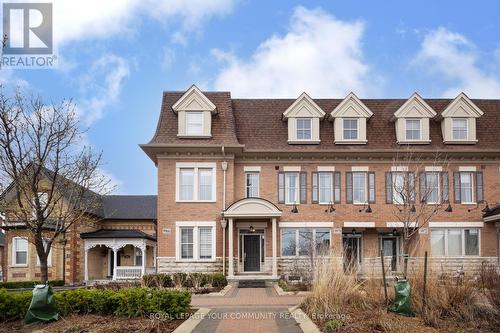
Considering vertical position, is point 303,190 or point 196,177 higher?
point 196,177

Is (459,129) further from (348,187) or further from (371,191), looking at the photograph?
(348,187)

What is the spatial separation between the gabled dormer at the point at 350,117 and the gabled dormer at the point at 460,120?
4206mm

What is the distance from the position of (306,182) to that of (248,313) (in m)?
16.3

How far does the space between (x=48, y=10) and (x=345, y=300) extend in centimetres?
1443

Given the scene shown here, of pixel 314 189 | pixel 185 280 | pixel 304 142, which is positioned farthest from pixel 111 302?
pixel 304 142

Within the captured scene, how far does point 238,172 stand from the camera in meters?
31.3

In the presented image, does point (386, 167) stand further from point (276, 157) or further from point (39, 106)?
point (39, 106)

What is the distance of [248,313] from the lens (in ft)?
50.9

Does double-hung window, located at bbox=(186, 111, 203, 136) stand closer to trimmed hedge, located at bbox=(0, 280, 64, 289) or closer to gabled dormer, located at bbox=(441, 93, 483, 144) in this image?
trimmed hedge, located at bbox=(0, 280, 64, 289)

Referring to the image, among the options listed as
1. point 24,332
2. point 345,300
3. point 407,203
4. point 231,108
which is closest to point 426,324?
point 345,300

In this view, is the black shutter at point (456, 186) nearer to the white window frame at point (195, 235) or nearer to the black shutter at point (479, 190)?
the black shutter at point (479, 190)

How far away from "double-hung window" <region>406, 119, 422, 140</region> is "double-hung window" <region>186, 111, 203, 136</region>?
1115cm

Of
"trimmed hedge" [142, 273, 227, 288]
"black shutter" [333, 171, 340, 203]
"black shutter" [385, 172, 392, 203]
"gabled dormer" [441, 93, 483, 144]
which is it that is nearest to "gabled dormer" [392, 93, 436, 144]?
"gabled dormer" [441, 93, 483, 144]

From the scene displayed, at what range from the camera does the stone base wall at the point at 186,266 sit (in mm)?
29906
